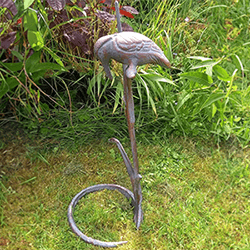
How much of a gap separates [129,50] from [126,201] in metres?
0.98

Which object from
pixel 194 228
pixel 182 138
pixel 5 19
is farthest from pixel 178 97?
pixel 5 19

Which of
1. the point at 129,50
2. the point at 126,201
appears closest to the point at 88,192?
the point at 126,201

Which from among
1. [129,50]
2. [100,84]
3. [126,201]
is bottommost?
[126,201]

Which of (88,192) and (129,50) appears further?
(88,192)

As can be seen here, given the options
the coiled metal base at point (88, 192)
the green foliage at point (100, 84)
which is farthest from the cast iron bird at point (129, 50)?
the coiled metal base at point (88, 192)

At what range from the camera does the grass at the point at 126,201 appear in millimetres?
1633

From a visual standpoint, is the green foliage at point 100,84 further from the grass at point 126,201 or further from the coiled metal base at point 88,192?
the coiled metal base at point 88,192

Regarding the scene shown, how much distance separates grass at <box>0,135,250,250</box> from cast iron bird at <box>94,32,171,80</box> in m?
0.90

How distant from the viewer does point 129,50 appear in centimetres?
119

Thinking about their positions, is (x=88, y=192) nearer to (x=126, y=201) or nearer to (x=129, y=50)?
(x=126, y=201)

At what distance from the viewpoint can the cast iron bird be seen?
119 centimetres

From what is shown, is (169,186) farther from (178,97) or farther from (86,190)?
(178,97)

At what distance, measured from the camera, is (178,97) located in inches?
90.2

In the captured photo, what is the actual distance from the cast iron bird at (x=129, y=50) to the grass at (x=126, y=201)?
900 millimetres
